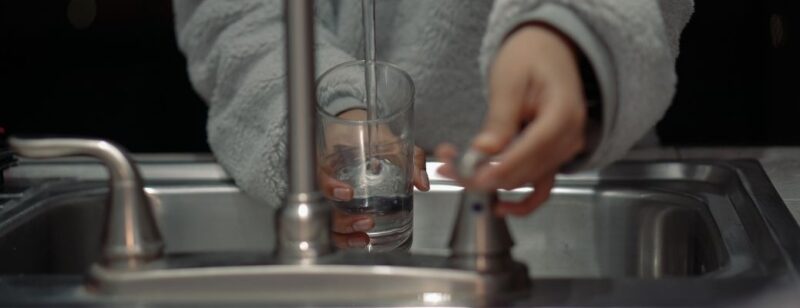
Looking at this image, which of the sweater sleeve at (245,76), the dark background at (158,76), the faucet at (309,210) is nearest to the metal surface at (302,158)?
the faucet at (309,210)

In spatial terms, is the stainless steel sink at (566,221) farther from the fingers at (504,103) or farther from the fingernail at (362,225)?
the fingers at (504,103)

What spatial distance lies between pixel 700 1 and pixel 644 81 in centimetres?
48

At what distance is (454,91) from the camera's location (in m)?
0.92

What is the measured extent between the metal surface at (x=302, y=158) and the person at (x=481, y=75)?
0.06 metres

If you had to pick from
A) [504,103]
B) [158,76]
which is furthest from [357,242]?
[158,76]

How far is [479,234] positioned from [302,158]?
0.27 feet

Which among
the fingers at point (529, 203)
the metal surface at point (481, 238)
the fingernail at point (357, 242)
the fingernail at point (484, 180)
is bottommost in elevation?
the fingernail at point (357, 242)

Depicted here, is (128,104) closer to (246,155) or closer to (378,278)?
(246,155)

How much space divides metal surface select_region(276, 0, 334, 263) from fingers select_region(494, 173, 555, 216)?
0.25 ft

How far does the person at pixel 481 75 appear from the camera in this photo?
0.47 meters

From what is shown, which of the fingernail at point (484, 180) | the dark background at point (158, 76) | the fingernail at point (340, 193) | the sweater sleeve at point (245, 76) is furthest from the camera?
the dark background at point (158, 76)

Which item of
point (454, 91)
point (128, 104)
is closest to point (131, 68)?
point (128, 104)

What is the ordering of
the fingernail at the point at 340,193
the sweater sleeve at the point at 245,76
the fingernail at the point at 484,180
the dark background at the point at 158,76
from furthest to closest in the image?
the dark background at the point at 158,76 < the sweater sleeve at the point at 245,76 < the fingernail at the point at 340,193 < the fingernail at the point at 484,180

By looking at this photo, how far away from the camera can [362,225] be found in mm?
705
